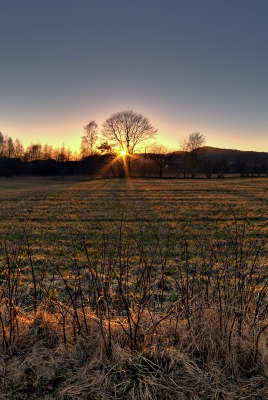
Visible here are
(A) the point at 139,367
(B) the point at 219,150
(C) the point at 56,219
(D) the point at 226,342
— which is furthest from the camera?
(B) the point at 219,150

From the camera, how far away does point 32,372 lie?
8.39ft

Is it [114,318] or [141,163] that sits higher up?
[141,163]

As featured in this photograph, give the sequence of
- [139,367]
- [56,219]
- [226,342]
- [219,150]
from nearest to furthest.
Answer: [139,367] → [226,342] → [56,219] → [219,150]

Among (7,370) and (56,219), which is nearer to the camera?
(7,370)

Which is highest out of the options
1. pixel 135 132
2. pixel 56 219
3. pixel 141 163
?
pixel 135 132

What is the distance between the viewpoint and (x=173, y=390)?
2281 mm

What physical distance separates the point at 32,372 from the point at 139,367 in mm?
1054

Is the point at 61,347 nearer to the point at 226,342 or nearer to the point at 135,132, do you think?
the point at 226,342

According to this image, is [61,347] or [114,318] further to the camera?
[114,318]

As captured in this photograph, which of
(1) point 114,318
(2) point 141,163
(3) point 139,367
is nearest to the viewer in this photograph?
(3) point 139,367

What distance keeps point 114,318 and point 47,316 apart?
2.71ft

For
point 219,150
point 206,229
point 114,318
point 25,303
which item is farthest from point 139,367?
point 219,150

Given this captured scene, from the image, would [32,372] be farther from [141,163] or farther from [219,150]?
[219,150]

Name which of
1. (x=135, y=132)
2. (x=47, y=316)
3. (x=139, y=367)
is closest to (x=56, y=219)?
(x=47, y=316)
